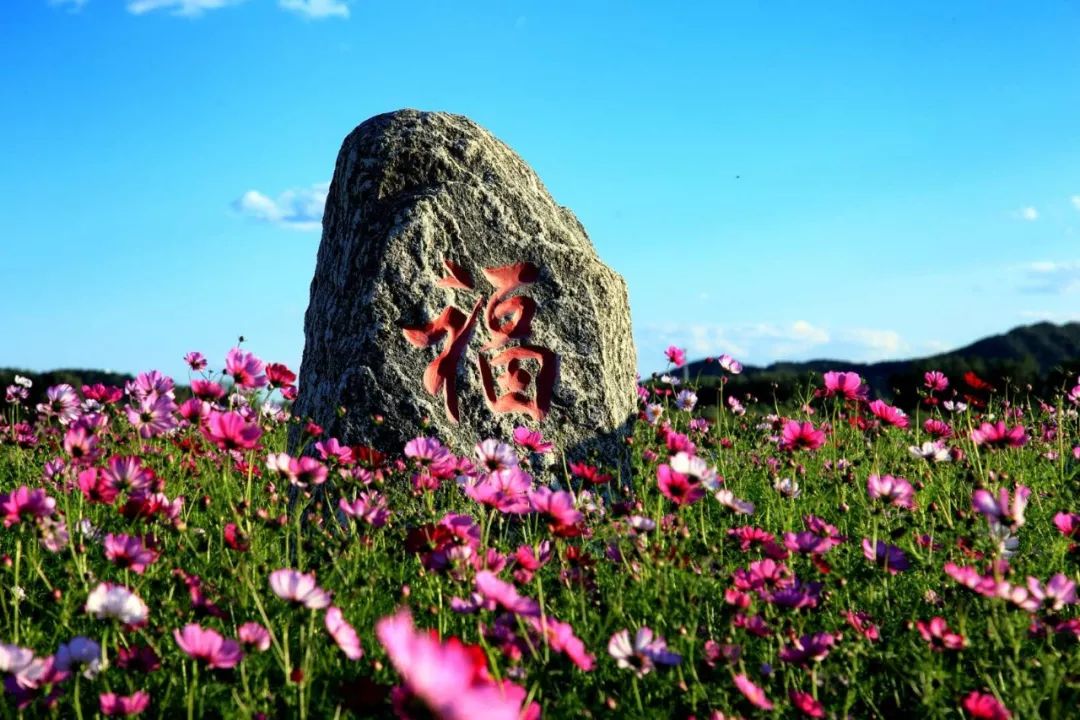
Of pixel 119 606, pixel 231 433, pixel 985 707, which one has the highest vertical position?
pixel 231 433

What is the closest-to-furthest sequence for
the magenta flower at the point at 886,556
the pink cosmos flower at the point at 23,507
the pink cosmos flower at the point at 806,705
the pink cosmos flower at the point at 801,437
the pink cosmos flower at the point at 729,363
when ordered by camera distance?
the pink cosmos flower at the point at 806,705, the pink cosmos flower at the point at 23,507, the magenta flower at the point at 886,556, the pink cosmos flower at the point at 801,437, the pink cosmos flower at the point at 729,363

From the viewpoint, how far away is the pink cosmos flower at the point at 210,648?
7.13 ft

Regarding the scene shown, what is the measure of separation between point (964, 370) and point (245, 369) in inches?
487

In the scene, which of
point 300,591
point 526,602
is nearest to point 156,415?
point 300,591

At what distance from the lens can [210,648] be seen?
2.20 metres

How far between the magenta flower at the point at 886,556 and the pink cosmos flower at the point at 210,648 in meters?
1.83

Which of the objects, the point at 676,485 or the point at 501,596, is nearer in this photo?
the point at 501,596

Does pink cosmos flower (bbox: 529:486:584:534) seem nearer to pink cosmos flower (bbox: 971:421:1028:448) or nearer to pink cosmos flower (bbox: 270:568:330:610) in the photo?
pink cosmos flower (bbox: 270:568:330:610)

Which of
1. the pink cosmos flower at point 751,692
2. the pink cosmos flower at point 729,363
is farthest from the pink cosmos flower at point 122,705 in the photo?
the pink cosmos flower at point 729,363

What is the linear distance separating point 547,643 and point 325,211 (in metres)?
3.67

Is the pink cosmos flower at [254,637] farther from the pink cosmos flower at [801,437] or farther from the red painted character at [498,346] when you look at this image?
the red painted character at [498,346]

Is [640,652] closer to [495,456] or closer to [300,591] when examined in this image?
[300,591]

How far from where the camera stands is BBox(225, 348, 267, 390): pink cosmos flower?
3791mm

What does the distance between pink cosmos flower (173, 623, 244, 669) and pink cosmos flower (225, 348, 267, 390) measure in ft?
5.56
